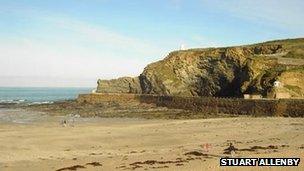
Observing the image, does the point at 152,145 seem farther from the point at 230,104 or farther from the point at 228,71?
the point at 228,71

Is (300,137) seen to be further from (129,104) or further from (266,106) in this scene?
(129,104)

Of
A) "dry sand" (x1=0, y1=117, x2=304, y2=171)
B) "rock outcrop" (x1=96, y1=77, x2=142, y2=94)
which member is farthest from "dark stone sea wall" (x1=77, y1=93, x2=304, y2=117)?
"rock outcrop" (x1=96, y1=77, x2=142, y2=94)

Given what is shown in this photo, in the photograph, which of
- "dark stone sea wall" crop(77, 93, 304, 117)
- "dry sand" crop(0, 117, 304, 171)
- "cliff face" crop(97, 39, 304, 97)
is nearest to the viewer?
"dry sand" crop(0, 117, 304, 171)

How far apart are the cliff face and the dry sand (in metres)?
15.0

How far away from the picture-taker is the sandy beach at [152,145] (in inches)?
709

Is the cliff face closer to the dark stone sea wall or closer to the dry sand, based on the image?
the dark stone sea wall

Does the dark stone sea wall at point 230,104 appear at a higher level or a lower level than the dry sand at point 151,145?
higher

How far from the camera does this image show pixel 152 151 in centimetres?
2233

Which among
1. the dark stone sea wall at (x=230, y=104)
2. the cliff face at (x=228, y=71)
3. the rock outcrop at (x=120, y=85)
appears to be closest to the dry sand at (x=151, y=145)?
the dark stone sea wall at (x=230, y=104)

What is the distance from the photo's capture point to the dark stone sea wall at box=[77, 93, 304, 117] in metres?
41.1

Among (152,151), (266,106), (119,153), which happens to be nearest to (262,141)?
(152,151)

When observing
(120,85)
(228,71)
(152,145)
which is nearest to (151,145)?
(152,145)

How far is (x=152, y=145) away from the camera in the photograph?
82.8 feet

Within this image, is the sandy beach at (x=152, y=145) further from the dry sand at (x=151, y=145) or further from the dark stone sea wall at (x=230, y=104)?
the dark stone sea wall at (x=230, y=104)
